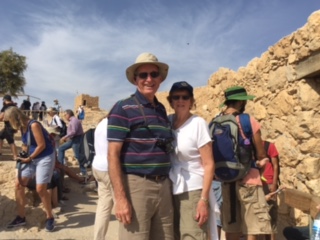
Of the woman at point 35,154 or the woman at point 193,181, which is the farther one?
the woman at point 35,154

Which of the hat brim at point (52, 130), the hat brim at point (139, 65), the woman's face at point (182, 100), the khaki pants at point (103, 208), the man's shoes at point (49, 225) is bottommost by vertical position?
the man's shoes at point (49, 225)

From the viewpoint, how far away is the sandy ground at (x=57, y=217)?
14.1ft

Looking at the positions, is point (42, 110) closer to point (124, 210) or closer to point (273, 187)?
point (273, 187)

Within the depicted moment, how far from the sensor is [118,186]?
2096 mm

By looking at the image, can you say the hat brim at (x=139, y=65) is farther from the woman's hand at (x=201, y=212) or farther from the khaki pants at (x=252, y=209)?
the khaki pants at (x=252, y=209)

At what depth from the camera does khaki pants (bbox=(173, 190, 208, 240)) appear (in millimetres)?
2279

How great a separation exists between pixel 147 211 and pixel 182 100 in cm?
92

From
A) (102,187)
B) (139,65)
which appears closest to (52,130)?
(102,187)

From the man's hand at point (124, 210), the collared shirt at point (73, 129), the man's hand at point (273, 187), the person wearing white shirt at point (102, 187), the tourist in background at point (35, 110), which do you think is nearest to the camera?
the man's hand at point (124, 210)

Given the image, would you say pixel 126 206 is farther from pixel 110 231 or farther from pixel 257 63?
pixel 257 63

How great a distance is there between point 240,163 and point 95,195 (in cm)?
433

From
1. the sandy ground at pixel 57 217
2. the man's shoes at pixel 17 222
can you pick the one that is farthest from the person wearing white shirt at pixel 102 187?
the man's shoes at pixel 17 222

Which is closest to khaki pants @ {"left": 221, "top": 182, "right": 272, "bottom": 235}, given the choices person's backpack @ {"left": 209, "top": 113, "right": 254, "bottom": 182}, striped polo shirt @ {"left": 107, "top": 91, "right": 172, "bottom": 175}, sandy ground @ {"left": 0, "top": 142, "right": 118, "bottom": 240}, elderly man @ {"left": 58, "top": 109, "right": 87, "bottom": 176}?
person's backpack @ {"left": 209, "top": 113, "right": 254, "bottom": 182}

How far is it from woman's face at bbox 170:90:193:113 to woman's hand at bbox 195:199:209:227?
741 millimetres
